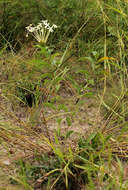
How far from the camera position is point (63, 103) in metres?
1.92

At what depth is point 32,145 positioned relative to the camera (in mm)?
1488

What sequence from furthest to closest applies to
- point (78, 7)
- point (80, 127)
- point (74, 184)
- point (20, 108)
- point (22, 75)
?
point (78, 7), point (22, 75), point (20, 108), point (80, 127), point (74, 184)

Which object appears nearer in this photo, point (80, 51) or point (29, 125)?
point (29, 125)

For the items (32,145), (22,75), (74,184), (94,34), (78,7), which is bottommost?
(74,184)

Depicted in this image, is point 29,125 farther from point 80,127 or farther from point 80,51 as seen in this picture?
point 80,51

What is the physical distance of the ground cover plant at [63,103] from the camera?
1.36m

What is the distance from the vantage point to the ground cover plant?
1.36m

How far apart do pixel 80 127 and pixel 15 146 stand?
0.40 meters

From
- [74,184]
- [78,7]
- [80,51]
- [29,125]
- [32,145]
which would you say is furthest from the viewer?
[78,7]

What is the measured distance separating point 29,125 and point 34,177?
365mm

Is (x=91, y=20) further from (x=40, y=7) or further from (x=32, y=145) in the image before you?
(x=32, y=145)

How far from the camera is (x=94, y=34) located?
7.73 feet

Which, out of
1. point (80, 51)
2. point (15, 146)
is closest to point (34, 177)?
point (15, 146)

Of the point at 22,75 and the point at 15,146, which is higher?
the point at 22,75
